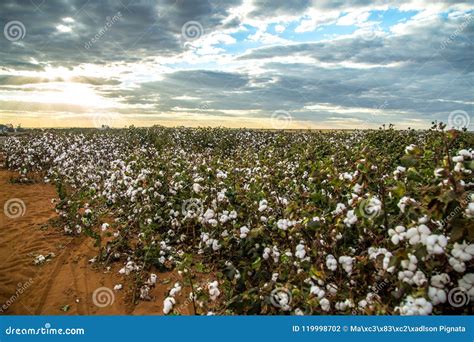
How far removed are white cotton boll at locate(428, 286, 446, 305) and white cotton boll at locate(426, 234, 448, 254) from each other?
0.32m

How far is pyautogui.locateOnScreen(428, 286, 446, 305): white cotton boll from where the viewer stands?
285 cm

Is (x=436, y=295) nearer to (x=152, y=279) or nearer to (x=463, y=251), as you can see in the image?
(x=463, y=251)

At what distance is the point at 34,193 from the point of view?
14562 mm

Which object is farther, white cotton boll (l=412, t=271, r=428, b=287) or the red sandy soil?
the red sandy soil

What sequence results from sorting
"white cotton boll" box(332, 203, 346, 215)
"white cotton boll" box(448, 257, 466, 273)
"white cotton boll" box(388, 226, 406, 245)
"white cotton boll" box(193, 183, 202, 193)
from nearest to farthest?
"white cotton boll" box(448, 257, 466, 273) → "white cotton boll" box(388, 226, 406, 245) → "white cotton boll" box(332, 203, 346, 215) → "white cotton boll" box(193, 183, 202, 193)

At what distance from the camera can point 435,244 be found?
281cm

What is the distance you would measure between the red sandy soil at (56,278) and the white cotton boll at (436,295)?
3.31 meters

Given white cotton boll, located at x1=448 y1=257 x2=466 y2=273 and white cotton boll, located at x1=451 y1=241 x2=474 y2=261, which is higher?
white cotton boll, located at x1=451 y1=241 x2=474 y2=261

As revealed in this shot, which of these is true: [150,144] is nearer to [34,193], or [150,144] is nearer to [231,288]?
[34,193]

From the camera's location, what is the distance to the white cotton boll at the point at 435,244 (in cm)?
278

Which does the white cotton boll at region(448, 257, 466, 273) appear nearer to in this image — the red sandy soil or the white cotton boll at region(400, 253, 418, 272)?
the white cotton boll at region(400, 253, 418, 272)

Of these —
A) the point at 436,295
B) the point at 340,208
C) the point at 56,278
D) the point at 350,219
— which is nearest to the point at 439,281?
the point at 436,295

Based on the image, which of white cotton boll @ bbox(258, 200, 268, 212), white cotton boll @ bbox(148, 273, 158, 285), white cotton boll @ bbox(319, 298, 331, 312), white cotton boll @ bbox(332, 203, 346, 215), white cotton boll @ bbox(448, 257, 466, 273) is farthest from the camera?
white cotton boll @ bbox(148, 273, 158, 285)

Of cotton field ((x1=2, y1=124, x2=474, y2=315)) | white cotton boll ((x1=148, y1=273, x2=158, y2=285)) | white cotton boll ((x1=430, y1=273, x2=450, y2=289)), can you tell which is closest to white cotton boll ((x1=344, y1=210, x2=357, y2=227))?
cotton field ((x1=2, y1=124, x2=474, y2=315))
